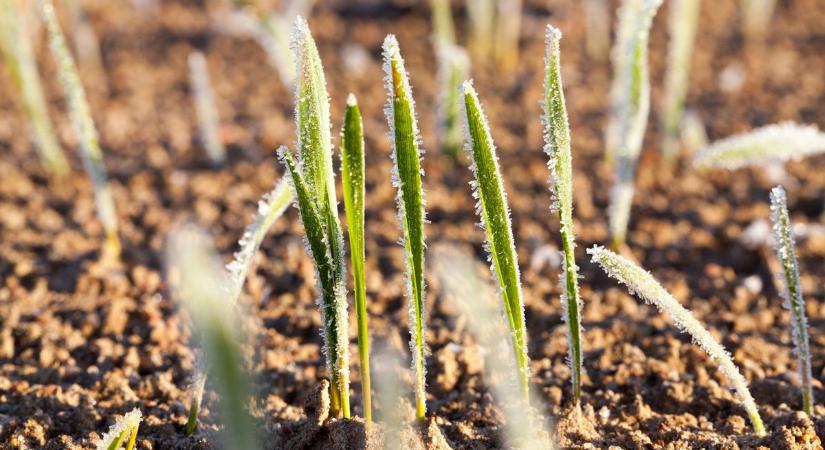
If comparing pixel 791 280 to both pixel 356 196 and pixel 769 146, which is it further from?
pixel 356 196

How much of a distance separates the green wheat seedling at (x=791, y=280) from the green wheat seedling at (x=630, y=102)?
1.22ft

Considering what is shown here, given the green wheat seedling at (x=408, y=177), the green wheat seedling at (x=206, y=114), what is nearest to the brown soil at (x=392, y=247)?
the green wheat seedling at (x=206, y=114)

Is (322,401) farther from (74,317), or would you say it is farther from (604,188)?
(604,188)

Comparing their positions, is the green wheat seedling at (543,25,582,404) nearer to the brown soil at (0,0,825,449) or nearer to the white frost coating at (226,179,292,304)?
the brown soil at (0,0,825,449)

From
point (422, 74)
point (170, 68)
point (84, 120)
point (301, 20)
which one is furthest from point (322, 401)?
point (170, 68)

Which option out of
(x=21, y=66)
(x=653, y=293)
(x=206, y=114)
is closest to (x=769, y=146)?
(x=653, y=293)

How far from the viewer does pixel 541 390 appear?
1.11 m

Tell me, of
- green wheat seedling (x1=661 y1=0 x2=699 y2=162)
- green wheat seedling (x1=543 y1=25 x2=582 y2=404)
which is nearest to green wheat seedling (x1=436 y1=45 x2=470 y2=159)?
green wheat seedling (x1=661 y1=0 x2=699 y2=162)

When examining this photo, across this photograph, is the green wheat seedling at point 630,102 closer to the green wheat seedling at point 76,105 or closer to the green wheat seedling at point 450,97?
the green wheat seedling at point 450,97

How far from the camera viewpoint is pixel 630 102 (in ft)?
4.39

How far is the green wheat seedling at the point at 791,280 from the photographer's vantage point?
3.18 feet

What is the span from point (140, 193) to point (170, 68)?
0.66m

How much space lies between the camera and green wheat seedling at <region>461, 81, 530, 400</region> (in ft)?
2.79

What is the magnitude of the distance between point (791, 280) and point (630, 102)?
0.44 meters
